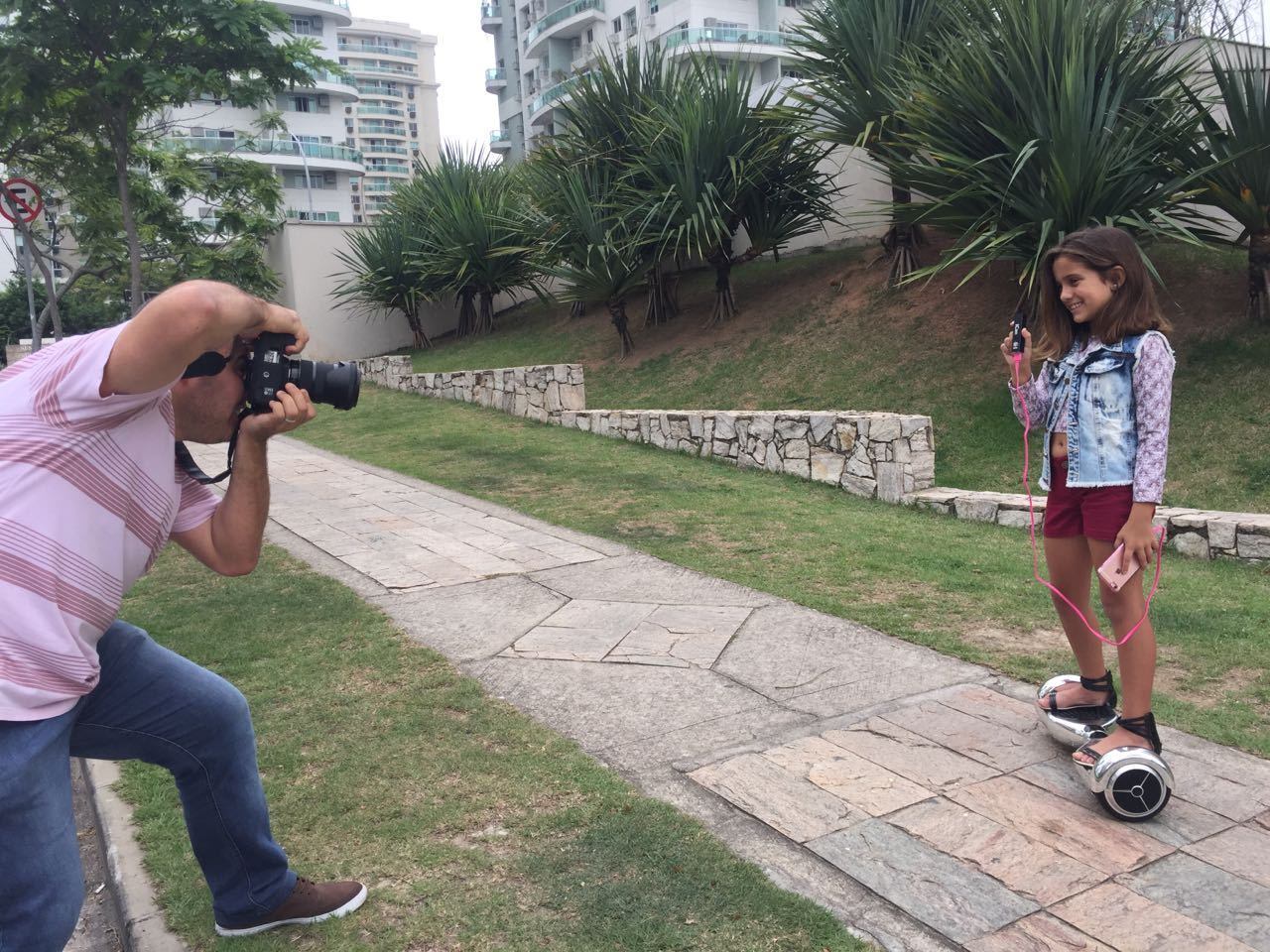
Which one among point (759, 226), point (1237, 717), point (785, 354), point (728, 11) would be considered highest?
point (728, 11)

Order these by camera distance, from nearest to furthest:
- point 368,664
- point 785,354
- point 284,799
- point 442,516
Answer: point 284,799 → point 368,664 → point 442,516 → point 785,354

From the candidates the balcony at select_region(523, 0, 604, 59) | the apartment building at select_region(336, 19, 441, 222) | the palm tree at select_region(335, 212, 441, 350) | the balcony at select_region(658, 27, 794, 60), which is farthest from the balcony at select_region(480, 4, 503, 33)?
the apartment building at select_region(336, 19, 441, 222)

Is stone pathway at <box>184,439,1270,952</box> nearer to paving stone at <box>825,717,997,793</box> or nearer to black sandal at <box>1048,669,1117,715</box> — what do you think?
paving stone at <box>825,717,997,793</box>

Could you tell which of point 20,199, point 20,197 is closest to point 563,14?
point 20,197

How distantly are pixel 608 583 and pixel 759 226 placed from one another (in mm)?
9871

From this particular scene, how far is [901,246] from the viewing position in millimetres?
13281

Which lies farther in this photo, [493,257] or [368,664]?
[493,257]

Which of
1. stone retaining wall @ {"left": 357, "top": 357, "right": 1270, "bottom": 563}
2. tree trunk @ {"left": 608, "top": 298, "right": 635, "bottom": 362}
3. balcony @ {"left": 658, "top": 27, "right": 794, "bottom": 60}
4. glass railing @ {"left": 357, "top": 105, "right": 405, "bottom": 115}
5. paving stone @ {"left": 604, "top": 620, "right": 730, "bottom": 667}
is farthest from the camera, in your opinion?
glass railing @ {"left": 357, "top": 105, "right": 405, "bottom": 115}

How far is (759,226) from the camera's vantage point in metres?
14.6

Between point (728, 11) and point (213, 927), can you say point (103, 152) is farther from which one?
point (728, 11)

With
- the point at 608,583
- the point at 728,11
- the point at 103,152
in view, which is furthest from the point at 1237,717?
the point at 728,11

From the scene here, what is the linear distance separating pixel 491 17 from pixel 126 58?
202ft

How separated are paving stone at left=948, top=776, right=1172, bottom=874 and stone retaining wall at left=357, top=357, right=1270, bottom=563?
395 cm

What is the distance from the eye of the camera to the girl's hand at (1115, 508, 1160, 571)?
9.68 ft
